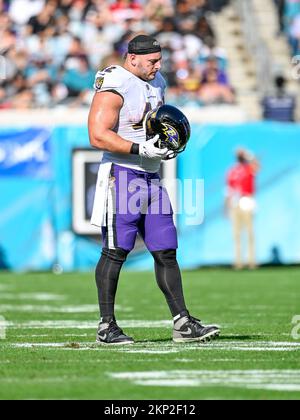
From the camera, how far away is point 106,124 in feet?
23.3

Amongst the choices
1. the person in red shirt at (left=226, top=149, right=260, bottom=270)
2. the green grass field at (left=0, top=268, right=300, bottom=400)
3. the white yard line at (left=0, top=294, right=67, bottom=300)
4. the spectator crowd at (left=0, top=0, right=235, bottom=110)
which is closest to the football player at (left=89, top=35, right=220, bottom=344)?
the green grass field at (left=0, top=268, right=300, bottom=400)

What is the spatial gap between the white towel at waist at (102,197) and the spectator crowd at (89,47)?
33.2 ft

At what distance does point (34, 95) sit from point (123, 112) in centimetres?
1127

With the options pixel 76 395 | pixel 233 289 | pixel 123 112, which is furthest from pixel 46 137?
pixel 76 395

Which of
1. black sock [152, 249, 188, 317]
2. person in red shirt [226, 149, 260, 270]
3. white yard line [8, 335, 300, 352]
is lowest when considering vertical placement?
white yard line [8, 335, 300, 352]

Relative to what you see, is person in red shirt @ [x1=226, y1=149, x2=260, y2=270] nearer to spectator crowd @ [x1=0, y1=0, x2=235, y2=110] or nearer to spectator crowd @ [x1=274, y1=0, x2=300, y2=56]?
spectator crowd @ [x1=0, y1=0, x2=235, y2=110]

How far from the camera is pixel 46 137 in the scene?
16531 mm

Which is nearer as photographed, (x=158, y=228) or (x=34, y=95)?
(x=158, y=228)

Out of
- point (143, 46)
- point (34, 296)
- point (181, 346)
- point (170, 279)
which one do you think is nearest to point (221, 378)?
point (181, 346)

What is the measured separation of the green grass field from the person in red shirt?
164 inches

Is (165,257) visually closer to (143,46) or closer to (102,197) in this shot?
(102,197)

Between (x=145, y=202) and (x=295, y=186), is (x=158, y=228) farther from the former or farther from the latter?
(x=295, y=186)

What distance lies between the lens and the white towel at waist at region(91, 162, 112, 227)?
723 centimetres

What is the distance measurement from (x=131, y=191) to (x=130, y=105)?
517mm
